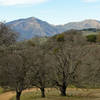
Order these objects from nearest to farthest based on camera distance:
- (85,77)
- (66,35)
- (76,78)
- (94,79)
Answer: (76,78) → (85,77) → (94,79) → (66,35)

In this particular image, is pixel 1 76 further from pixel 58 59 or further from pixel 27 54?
pixel 58 59

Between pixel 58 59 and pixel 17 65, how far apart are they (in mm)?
9407

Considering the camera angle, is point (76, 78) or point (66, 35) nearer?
point (76, 78)

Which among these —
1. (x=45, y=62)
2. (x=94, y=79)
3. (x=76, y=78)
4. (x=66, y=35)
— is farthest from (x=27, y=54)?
(x=66, y=35)

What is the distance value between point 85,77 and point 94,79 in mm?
7682

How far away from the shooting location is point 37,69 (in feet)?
115

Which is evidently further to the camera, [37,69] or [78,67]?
[78,67]

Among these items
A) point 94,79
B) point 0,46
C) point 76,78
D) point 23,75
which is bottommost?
point 94,79

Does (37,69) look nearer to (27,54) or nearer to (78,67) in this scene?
(27,54)

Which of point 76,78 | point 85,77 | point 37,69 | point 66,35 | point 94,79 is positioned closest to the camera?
point 37,69

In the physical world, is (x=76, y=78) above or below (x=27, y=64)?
below

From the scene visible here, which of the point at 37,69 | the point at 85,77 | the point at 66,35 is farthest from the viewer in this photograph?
the point at 66,35

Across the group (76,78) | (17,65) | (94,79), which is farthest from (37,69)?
(94,79)

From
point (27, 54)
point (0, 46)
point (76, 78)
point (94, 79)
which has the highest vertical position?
point (0, 46)
